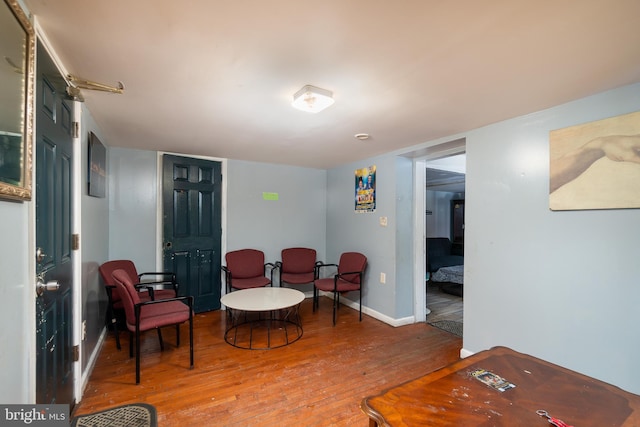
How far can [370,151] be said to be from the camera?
3.52 meters

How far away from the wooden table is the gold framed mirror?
1540 millimetres

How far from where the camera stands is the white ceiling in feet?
3.76

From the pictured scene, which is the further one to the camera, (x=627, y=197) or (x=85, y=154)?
(x=85, y=154)

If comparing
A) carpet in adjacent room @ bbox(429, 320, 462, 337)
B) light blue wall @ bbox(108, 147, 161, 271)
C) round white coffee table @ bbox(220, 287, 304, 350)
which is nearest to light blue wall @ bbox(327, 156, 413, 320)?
carpet in adjacent room @ bbox(429, 320, 462, 337)

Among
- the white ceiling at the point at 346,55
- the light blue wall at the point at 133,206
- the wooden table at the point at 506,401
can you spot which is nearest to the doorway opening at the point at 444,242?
the white ceiling at the point at 346,55

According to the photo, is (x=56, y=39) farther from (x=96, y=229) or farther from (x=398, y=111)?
(x=398, y=111)

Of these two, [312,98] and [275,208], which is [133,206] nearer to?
[275,208]

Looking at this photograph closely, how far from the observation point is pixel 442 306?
4.33 metres

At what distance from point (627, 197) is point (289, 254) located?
3583 millimetres

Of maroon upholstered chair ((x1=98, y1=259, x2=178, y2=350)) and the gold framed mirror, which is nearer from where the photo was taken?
the gold framed mirror

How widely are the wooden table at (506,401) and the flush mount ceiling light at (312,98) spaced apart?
1657 millimetres

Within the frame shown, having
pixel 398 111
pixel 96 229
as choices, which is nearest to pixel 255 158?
pixel 96 229

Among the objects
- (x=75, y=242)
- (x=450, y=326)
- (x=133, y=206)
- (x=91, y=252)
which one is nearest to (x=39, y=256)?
(x=75, y=242)

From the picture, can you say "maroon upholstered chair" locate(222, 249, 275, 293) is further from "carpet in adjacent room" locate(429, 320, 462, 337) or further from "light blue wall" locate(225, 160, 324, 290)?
"carpet in adjacent room" locate(429, 320, 462, 337)
